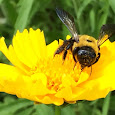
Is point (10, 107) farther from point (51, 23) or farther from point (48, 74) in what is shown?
point (51, 23)

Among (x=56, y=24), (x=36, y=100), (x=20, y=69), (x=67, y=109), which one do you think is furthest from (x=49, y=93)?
(x=56, y=24)

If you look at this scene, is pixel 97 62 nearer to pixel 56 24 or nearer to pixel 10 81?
pixel 10 81

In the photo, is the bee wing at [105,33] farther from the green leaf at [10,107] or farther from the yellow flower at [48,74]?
the green leaf at [10,107]

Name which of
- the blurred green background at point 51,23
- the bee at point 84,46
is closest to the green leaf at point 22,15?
the blurred green background at point 51,23

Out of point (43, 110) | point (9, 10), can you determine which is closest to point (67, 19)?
point (43, 110)

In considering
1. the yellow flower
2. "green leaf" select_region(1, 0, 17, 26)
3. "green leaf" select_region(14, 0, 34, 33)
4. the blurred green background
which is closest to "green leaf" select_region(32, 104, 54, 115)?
the blurred green background

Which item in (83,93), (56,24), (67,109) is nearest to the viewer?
(83,93)
